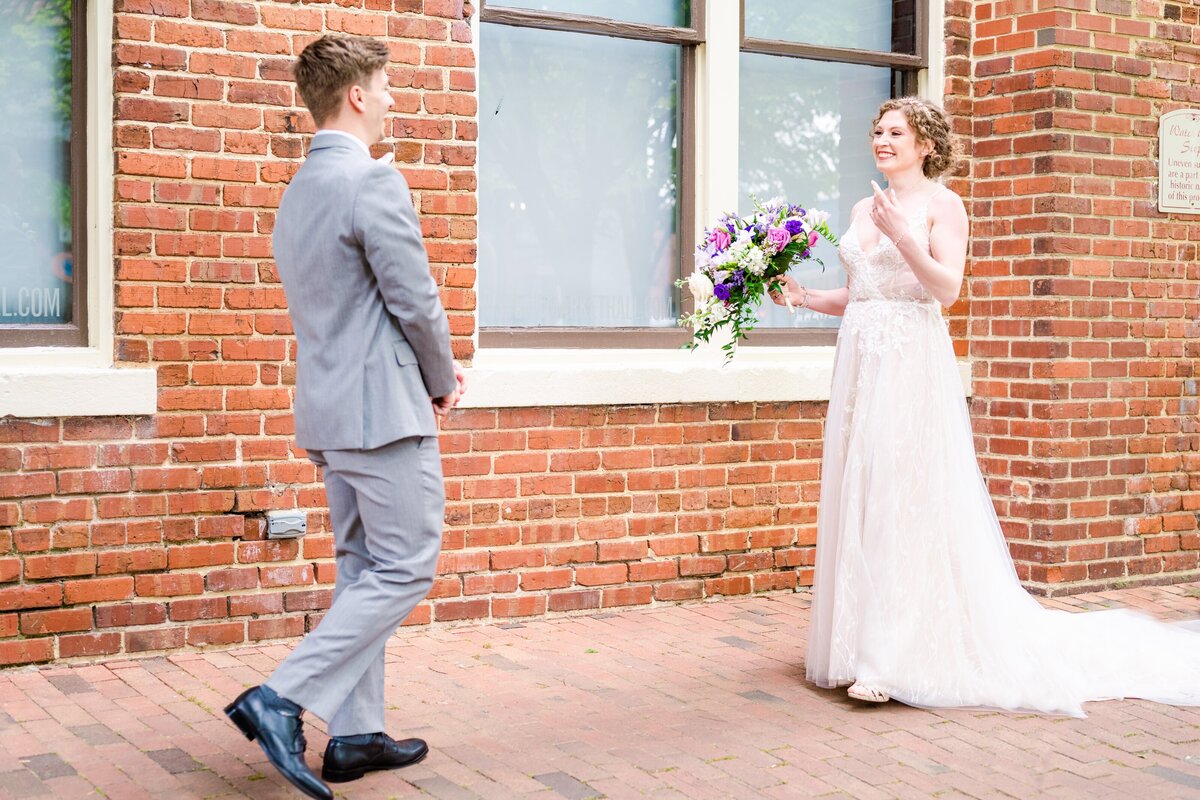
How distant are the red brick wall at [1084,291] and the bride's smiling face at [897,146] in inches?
84.2

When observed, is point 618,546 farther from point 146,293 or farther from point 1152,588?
point 1152,588

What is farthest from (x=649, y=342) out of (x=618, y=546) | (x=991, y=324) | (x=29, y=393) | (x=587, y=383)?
(x=29, y=393)

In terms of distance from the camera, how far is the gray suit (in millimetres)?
4004

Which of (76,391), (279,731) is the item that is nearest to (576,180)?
(76,391)

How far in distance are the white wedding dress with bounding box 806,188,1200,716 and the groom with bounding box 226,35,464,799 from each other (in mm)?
1843

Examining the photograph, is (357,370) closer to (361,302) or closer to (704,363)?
(361,302)

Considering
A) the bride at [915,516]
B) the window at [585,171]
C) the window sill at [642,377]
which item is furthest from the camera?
the window at [585,171]

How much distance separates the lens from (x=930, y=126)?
538cm

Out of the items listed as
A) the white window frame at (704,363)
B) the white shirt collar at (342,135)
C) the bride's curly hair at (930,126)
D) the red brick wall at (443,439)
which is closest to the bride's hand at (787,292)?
the bride's curly hair at (930,126)

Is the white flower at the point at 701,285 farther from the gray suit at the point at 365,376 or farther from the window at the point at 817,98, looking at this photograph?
the window at the point at 817,98

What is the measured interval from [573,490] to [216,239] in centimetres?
192

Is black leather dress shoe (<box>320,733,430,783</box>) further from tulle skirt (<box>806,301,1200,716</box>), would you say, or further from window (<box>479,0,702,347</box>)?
window (<box>479,0,702,347</box>)

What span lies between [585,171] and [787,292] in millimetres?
1610

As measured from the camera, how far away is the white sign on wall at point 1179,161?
7.65m
